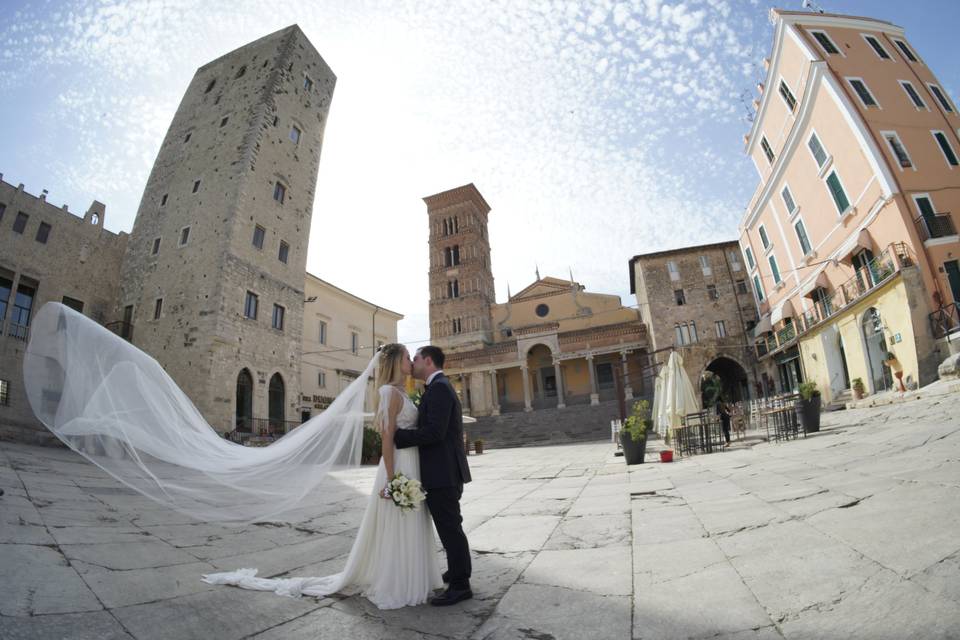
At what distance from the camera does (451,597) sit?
8.75 feet

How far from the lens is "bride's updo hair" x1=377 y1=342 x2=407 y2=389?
3.19 meters

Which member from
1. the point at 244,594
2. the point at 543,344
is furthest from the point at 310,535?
the point at 543,344

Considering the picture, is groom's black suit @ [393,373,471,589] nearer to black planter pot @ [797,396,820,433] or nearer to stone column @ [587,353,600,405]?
black planter pot @ [797,396,820,433]

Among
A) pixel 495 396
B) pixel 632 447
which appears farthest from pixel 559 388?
pixel 632 447

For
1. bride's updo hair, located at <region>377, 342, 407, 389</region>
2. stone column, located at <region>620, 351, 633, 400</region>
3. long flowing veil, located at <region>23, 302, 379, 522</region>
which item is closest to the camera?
bride's updo hair, located at <region>377, 342, 407, 389</region>

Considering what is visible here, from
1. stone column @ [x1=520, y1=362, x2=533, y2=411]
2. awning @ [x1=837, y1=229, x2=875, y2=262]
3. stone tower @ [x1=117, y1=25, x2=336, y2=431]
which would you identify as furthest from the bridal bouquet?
stone column @ [x1=520, y1=362, x2=533, y2=411]

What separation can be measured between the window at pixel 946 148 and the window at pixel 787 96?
487 cm

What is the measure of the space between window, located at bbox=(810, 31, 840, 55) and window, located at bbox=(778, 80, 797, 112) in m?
1.77

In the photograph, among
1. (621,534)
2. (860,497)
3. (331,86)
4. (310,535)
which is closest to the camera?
(860,497)

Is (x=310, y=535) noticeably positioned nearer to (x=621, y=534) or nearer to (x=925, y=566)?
(x=621, y=534)

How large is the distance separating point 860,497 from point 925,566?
1.74 meters

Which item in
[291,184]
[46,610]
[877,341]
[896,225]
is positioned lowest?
[46,610]

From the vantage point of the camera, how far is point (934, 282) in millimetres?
13570

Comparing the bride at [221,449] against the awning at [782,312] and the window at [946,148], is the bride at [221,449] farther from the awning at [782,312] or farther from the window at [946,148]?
the awning at [782,312]
